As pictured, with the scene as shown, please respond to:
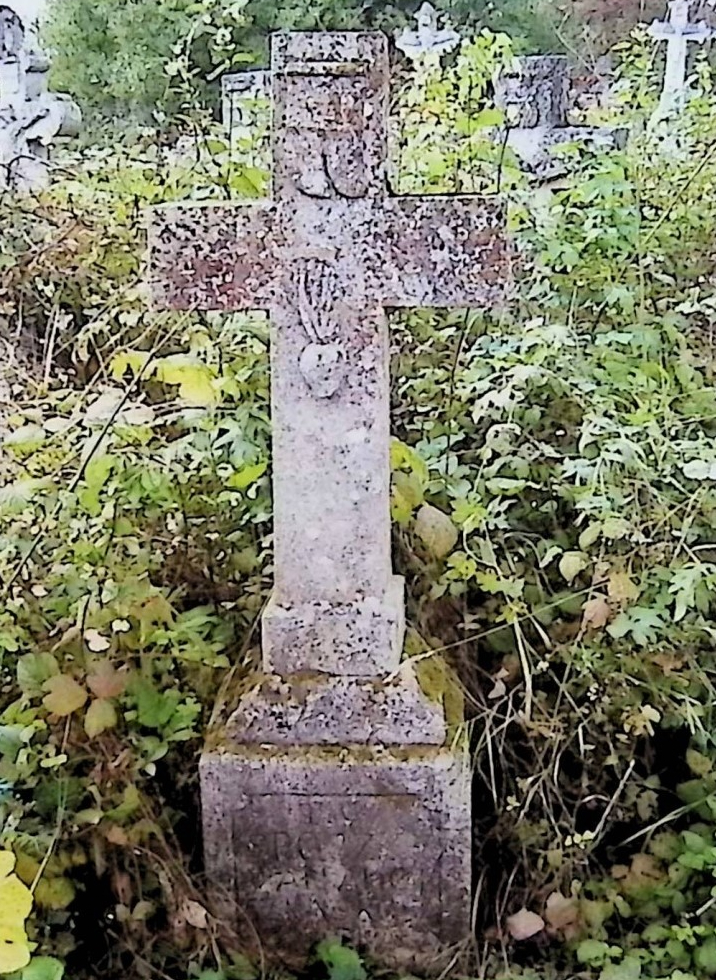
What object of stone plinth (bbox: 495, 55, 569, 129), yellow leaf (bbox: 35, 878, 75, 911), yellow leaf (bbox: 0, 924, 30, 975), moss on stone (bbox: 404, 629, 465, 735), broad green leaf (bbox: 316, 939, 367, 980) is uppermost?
stone plinth (bbox: 495, 55, 569, 129)

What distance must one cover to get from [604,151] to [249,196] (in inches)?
41.0

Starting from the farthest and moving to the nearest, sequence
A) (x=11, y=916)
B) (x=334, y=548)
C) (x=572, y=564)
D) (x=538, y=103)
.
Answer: (x=538, y=103) → (x=572, y=564) → (x=334, y=548) → (x=11, y=916)

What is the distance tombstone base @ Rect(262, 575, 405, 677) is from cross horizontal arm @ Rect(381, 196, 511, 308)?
0.54 meters

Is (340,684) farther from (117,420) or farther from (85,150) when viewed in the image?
(85,150)

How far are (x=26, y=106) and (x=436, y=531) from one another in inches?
124

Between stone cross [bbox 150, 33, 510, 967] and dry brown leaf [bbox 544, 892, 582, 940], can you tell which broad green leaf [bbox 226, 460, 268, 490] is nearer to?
stone cross [bbox 150, 33, 510, 967]

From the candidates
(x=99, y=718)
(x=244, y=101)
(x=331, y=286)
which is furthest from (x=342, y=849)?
(x=244, y=101)

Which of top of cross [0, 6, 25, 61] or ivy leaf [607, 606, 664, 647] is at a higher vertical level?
top of cross [0, 6, 25, 61]

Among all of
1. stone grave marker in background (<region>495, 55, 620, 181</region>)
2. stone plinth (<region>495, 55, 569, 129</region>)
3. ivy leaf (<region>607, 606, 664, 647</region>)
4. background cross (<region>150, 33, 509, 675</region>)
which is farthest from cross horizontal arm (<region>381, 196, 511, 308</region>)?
stone plinth (<region>495, 55, 569, 129</region>)

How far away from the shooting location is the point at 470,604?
277 cm

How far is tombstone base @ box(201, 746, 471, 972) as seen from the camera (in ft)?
7.80

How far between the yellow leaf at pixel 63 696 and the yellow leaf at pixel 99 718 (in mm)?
27

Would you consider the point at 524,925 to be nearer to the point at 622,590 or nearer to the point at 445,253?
the point at 622,590

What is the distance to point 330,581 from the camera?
237cm
